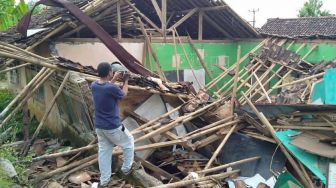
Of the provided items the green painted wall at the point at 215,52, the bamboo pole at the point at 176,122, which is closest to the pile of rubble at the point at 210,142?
the bamboo pole at the point at 176,122

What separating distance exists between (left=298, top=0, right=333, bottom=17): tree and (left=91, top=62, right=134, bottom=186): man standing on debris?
27.9 metres

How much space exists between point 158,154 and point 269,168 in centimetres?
212

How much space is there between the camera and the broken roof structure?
1274 cm

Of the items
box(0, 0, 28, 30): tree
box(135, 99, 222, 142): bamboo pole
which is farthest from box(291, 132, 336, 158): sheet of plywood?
box(0, 0, 28, 30): tree

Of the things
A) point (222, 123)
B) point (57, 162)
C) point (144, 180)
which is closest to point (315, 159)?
point (222, 123)

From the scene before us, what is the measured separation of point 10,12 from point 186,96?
9757 mm

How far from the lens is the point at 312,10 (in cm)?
3019

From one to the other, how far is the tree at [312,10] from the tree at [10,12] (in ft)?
75.2

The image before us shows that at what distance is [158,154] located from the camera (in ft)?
24.0

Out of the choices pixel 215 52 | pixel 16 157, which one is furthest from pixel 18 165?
pixel 215 52

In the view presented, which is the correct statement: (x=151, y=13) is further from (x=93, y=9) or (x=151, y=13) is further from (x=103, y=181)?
(x=103, y=181)

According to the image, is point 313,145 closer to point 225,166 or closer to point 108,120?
point 225,166

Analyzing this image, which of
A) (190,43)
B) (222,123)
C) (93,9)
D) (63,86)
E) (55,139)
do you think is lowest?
(55,139)

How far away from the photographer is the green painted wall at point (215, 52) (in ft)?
36.6
